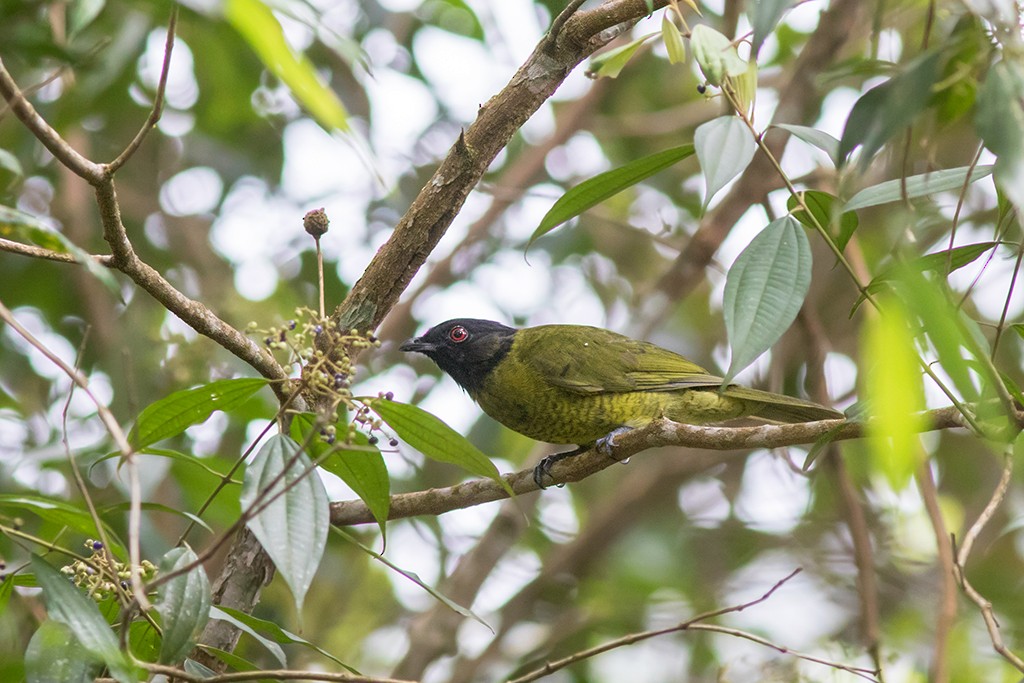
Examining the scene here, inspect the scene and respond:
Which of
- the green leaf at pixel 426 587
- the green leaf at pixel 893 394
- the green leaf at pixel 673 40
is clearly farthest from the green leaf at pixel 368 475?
the green leaf at pixel 893 394

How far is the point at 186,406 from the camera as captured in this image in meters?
2.50

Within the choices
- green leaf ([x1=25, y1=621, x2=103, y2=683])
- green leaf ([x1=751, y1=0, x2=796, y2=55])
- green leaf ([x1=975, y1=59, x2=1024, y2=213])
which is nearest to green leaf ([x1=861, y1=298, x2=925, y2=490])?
green leaf ([x1=975, y1=59, x2=1024, y2=213])

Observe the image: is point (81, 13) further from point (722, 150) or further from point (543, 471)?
point (543, 471)

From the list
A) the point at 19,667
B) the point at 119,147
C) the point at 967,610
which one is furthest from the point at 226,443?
the point at 967,610

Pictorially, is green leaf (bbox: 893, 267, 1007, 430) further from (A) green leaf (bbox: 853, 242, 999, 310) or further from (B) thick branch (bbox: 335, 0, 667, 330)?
(B) thick branch (bbox: 335, 0, 667, 330)

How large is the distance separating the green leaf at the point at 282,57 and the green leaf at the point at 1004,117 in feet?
3.13

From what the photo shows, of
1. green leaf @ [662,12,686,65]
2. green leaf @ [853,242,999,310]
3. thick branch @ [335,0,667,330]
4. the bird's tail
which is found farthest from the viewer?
the bird's tail

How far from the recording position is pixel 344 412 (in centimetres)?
317

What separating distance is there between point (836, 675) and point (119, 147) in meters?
4.58

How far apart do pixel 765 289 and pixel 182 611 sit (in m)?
1.27

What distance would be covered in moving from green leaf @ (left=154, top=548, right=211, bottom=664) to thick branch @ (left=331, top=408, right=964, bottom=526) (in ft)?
2.86

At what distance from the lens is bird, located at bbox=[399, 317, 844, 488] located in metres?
4.54

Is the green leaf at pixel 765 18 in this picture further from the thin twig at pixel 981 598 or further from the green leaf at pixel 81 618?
the green leaf at pixel 81 618

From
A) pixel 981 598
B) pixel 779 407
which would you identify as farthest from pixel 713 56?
pixel 779 407
